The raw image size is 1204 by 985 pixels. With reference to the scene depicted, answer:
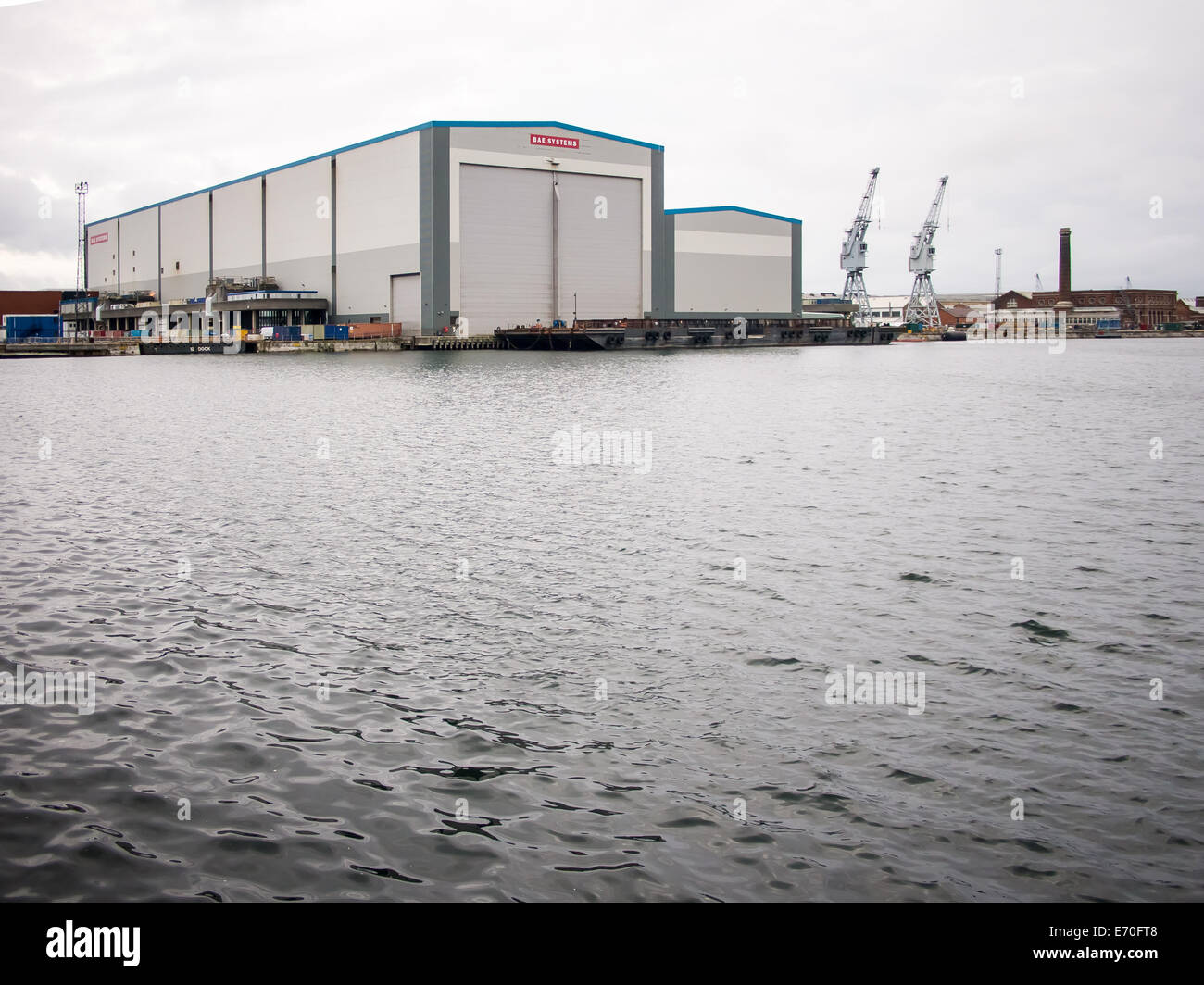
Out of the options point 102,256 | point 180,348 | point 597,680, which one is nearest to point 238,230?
point 180,348

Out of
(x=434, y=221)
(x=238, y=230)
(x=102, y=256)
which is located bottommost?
(x=434, y=221)

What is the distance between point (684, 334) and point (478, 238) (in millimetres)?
24052

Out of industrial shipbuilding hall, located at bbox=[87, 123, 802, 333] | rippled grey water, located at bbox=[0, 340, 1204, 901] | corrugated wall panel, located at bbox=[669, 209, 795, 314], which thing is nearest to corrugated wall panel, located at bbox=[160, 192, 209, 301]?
industrial shipbuilding hall, located at bbox=[87, 123, 802, 333]

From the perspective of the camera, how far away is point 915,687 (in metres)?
9.98

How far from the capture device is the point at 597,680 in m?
10.1

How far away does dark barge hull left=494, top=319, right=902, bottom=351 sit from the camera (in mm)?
94812

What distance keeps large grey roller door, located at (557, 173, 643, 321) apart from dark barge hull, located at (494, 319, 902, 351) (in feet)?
9.19

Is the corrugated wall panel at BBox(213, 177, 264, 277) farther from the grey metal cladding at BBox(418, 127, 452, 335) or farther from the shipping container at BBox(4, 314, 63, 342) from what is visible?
the grey metal cladding at BBox(418, 127, 452, 335)

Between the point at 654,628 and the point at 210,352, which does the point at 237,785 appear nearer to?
the point at 654,628

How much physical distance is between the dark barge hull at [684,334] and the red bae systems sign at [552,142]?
15649 millimetres

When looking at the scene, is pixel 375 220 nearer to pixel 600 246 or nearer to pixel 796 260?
pixel 600 246
